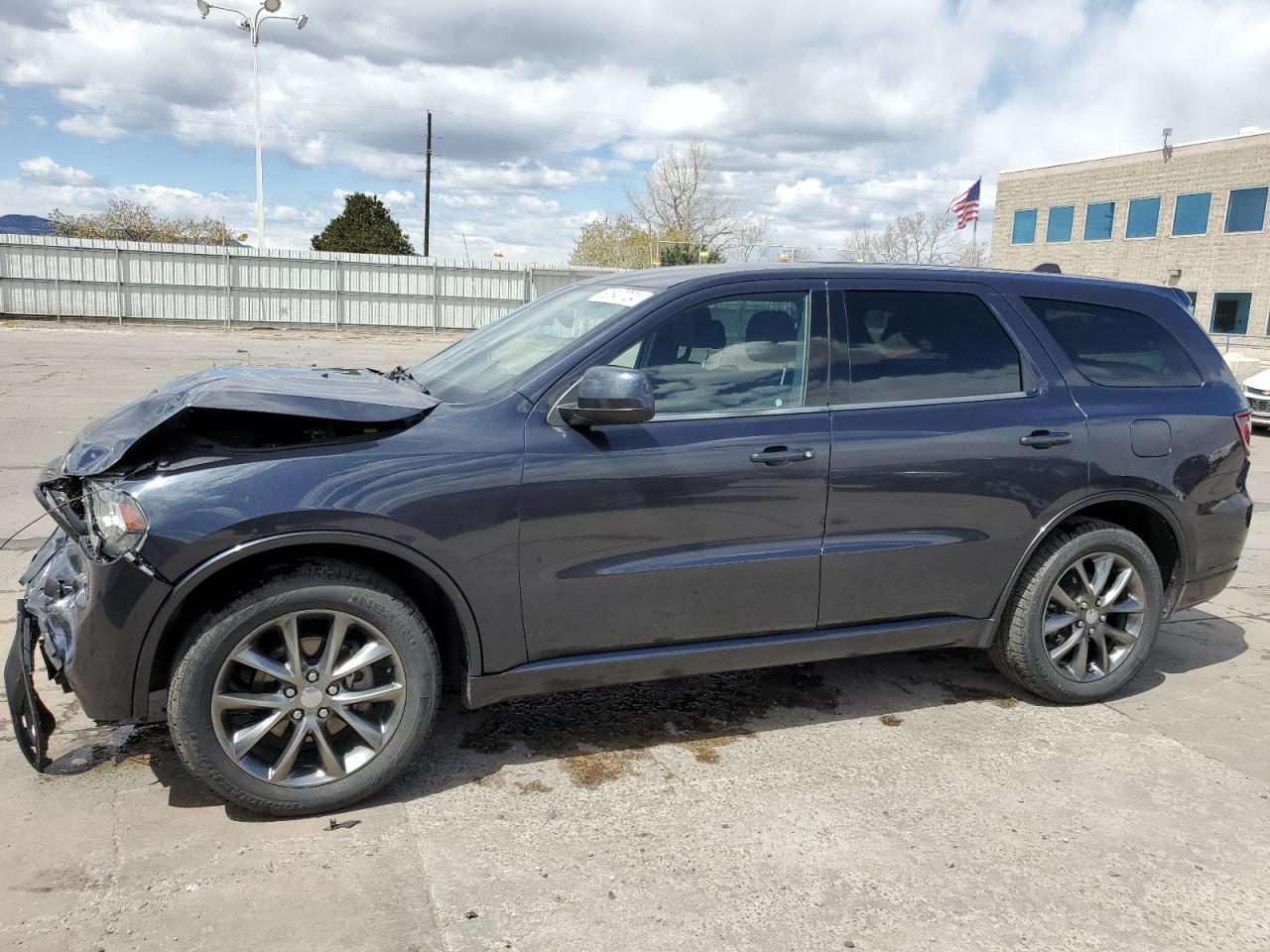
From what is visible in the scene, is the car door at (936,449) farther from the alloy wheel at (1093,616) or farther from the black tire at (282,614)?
the black tire at (282,614)

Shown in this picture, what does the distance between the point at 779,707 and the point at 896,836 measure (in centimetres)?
109

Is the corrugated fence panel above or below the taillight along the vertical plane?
above

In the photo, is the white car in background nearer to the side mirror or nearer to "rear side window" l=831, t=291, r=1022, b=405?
"rear side window" l=831, t=291, r=1022, b=405

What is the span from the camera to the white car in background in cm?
1522

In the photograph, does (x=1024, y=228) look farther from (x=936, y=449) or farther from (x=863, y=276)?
(x=936, y=449)

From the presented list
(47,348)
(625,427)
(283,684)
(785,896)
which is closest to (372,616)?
(283,684)

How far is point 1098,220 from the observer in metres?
42.5

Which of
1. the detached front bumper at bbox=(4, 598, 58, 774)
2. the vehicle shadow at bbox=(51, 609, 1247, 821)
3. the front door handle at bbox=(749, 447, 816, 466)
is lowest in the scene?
the vehicle shadow at bbox=(51, 609, 1247, 821)

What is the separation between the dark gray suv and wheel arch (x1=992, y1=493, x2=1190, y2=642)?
0.05 feet

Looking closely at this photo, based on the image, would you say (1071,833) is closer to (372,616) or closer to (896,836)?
(896,836)

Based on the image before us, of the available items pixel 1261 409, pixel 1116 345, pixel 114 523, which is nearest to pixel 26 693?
pixel 114 523

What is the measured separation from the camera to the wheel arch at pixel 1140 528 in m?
4.19

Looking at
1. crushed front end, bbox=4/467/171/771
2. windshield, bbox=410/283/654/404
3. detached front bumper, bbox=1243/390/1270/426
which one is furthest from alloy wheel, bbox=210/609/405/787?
detached front bumper, bbox=1243/390/1270/426

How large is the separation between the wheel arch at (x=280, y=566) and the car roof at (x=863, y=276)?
1.39m
